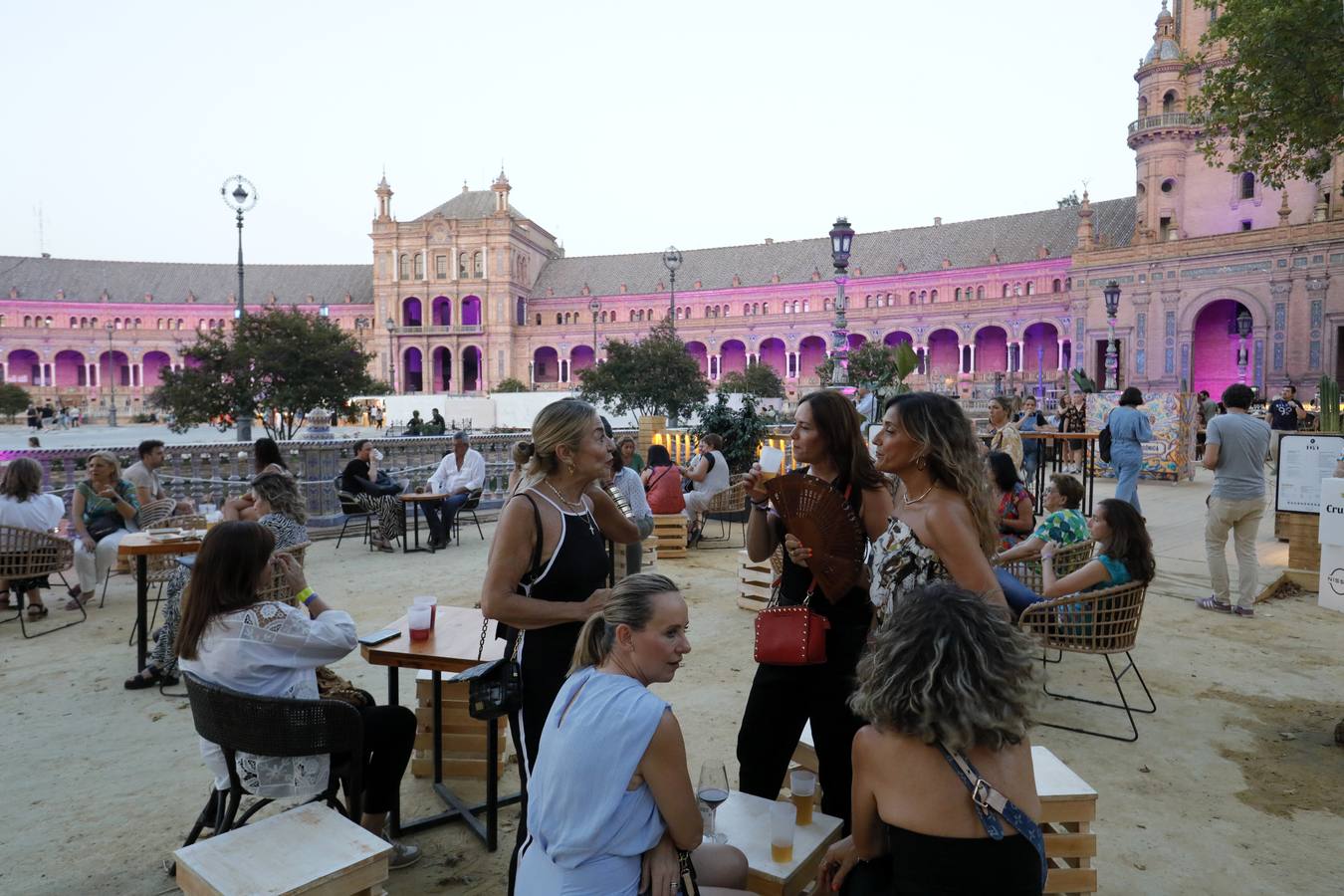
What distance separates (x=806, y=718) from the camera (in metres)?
2.57

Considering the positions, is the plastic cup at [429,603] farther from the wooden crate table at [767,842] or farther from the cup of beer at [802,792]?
the cup of beer at [802,792]

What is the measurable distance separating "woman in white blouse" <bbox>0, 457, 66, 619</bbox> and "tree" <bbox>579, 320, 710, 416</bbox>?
23.8 meters

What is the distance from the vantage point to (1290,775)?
380cm

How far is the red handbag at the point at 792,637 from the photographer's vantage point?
2.47m

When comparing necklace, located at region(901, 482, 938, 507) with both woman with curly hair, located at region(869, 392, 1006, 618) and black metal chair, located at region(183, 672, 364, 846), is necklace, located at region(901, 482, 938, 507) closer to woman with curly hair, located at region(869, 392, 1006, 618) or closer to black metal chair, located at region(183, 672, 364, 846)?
woman with curly hair, located at region(869, 392, 1006, 618)

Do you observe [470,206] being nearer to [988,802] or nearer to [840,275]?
[840,275]

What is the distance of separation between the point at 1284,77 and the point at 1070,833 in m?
12.9

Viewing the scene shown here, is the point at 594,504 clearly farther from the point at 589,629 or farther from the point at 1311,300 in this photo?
the point at 1311,300

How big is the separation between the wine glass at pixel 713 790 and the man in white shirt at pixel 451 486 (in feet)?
26.0

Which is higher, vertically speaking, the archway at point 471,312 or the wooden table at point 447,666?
the archway at point 471,312

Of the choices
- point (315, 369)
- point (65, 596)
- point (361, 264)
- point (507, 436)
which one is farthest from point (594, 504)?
point (361, 264)

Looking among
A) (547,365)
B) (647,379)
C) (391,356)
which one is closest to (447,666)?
(647,379)

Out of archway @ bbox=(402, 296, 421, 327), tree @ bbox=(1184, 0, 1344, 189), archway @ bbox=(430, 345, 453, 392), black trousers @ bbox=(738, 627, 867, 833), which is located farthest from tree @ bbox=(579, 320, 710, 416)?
archway @ bbox=(402, 296, 421, 327)

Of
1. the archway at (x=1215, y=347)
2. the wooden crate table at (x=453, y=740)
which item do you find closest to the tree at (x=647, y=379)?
the archway at (x=1215, y=347)
